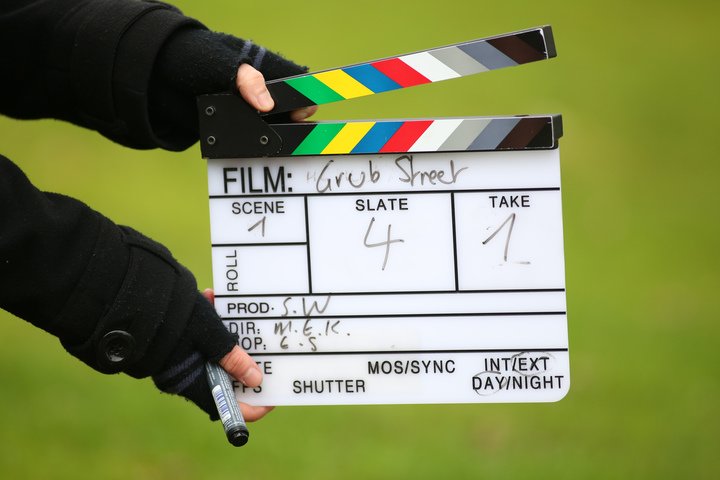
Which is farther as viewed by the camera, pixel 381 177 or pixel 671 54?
pixel 671 54

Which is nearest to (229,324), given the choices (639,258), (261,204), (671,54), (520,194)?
(261,204)

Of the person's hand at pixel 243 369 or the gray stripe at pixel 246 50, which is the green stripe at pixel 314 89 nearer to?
the gray stripe at pixel 246 50

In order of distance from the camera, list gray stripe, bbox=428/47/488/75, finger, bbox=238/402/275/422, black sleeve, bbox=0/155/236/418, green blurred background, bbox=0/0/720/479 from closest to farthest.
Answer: black sleeve, bbox=0/155/236/418, gray stripe, bbox=428/47/488/75, finger, bbox=238/402/275/422, green blurred background, bbox=0/0/720/479

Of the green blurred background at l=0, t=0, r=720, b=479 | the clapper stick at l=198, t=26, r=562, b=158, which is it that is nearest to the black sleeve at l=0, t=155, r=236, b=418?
the clapper stick at l=198, t=26, r=562, b=158

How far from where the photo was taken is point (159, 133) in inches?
88.4

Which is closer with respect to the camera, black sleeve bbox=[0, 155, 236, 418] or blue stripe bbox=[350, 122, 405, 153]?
black sleeve bbox=[0, 155, 236, 418]

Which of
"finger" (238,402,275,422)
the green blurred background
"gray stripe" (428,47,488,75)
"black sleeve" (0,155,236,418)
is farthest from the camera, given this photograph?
the green blurred background

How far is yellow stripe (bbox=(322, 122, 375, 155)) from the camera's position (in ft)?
6.77

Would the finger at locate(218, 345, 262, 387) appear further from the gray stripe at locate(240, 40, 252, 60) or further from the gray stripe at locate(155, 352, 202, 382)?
the gray stripe at locate(240, 40, 252, 60)

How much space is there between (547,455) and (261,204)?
199cm

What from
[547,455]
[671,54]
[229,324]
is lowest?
[547,455]

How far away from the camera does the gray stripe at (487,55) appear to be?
2006 mm

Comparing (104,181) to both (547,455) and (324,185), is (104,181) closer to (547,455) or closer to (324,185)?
(547,455)

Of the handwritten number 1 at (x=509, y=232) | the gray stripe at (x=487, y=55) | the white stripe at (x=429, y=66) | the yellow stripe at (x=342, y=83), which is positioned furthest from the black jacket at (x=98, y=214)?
the handwritten number 1 at (x=509, y=232)
